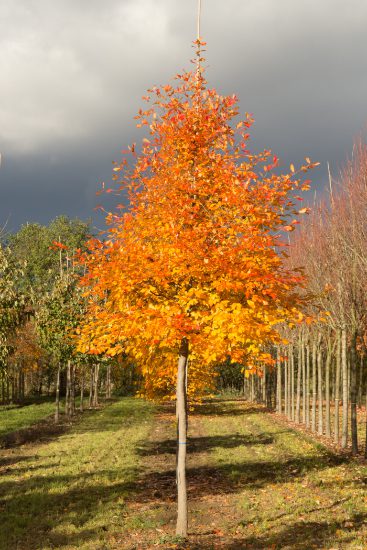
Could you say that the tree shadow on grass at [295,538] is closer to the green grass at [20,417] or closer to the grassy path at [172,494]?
the grassy path at [172,494]

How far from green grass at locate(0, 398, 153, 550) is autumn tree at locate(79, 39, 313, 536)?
2051 millimetres

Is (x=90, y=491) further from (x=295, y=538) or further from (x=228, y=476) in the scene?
(x=295, y=538)

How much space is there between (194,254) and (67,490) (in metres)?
7.59

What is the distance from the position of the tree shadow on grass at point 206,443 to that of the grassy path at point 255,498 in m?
0.04

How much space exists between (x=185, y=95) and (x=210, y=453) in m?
12.8

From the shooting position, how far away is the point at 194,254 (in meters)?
10.3

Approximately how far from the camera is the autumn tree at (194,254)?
9984 mm

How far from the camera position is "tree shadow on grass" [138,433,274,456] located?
20.4 metres

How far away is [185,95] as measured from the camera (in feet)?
39.2

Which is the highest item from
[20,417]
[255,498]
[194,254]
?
[194,254]

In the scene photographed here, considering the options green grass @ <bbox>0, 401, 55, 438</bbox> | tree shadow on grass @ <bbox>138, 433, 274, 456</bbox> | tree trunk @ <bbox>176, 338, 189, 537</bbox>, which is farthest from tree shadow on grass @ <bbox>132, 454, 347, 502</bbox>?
green grass @ <bbox>0, 401, 55, 438</bbox>

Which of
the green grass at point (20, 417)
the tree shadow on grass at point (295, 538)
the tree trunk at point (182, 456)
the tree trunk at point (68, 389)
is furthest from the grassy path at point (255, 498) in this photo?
the tree trunk at point (68, 389)

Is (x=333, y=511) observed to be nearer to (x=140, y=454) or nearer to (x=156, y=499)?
(x=156, y=499)

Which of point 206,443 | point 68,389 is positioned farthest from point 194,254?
point 68,389
